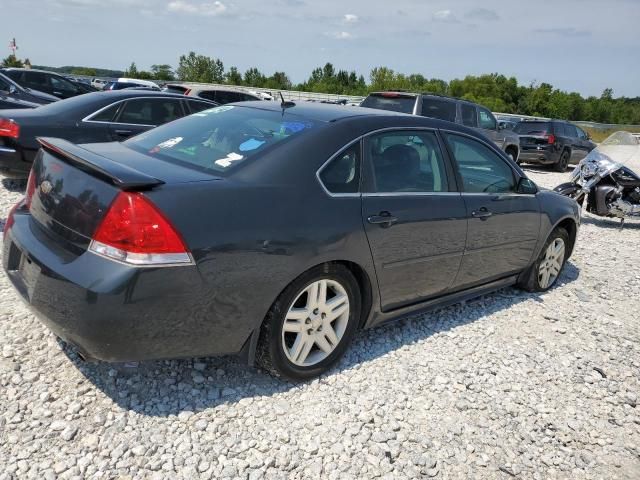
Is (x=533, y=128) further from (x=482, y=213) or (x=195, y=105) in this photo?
(x=482, y=213)

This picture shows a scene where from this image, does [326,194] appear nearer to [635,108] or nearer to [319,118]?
[319,118]

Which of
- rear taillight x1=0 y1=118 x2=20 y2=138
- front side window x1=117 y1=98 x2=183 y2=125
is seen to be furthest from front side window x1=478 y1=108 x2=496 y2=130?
rear taillight x1=0 y1=118 x2=20 y2=138

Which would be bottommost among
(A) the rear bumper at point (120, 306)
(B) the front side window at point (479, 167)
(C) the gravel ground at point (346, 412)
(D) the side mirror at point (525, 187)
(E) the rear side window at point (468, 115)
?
(C) the gravel ground at point (346, 412)

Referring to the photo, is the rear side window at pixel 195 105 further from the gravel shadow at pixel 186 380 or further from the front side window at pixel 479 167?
the gravel shadow at pixel 186 380

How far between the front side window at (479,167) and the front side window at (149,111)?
4827mm

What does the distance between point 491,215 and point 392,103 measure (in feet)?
21.7

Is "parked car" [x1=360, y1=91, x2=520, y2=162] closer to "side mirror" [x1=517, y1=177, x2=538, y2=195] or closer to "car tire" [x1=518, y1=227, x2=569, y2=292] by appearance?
"car tire" [x1=518, y1=227, x2=569, y2=292]

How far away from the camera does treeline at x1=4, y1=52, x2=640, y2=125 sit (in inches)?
2410

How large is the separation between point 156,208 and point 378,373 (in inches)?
70.0

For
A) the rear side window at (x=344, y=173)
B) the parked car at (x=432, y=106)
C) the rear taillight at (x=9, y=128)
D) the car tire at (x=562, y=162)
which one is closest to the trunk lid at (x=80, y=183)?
the rear side window at (x=344, y=173)

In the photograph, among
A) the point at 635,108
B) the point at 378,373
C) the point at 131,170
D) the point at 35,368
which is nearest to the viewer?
the point at 131,170

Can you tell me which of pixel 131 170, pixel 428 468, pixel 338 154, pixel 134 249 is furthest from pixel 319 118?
pixel 428 468

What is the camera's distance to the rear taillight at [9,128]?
21.0 feet

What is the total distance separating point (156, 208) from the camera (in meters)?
2.45
